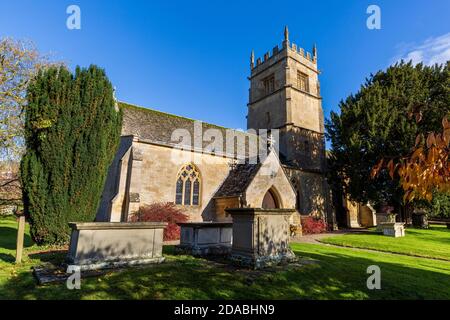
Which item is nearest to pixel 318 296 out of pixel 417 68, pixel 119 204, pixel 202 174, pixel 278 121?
pixel 119 204

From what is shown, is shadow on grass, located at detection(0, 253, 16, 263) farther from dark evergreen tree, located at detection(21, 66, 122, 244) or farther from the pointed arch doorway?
the pointed arch doorway

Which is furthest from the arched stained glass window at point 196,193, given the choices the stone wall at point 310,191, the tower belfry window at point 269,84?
the tower belfry window at point 269,84

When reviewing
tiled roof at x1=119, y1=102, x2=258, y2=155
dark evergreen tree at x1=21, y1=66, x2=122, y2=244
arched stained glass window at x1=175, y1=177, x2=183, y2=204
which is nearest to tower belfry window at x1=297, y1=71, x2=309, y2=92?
tiled roof at x1=119, y1=102, x2=258, y2=155

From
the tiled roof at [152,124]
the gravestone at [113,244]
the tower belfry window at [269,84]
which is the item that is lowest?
the gravestone at [113,244]

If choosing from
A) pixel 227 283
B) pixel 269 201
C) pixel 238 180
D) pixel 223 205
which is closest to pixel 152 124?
pixel 238 180

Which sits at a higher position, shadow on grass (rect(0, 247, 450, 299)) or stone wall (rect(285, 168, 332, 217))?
stone wall (rect(285, 168, 332, 217))

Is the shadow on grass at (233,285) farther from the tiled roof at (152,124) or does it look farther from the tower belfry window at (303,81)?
the tower belfry window at (303,81)

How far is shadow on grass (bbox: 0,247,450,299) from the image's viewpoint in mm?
5121

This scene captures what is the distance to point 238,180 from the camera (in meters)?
18.8

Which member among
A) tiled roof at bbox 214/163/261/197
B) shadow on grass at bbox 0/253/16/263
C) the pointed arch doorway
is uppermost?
tiled roof at bbox 214/163/261/197

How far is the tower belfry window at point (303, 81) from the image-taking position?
29719 millimetres

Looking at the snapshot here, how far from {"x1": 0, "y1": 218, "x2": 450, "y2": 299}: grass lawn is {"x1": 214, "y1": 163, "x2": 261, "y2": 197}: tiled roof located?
9437mm

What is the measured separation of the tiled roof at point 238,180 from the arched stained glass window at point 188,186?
61.9 inches
